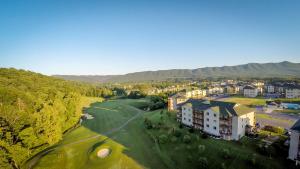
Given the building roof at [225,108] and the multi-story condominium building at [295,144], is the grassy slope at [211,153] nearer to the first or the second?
the multi-story condominium building at [295,144]

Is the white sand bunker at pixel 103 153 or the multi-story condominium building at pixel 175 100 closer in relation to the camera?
the white sand bunker at pixel 103 153

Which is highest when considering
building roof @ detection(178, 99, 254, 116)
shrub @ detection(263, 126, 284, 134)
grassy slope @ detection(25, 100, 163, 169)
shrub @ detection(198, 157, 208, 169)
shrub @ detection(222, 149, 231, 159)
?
building roof @ detection(178, 99, 254, 116)

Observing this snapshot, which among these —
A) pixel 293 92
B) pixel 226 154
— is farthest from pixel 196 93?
pixel 226 154

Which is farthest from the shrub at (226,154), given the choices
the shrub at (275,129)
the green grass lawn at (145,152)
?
the shrub at (275,129)

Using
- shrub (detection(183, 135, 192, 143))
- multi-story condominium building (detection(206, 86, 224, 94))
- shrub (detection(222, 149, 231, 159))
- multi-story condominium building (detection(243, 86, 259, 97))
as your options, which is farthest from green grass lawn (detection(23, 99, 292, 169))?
multi-story condominium building (detection(206, 86, 224, 94))

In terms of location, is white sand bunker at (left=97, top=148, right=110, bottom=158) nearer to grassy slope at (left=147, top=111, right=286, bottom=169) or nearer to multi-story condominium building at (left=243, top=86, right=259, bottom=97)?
grassy slope at (left=147, top=111, right=286, bottom=169)

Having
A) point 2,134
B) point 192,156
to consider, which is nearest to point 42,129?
point 2,134

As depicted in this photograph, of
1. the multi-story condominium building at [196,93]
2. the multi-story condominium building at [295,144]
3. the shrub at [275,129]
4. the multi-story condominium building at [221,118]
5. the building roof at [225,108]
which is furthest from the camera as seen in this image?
the multi-story condominium building at [196,93]

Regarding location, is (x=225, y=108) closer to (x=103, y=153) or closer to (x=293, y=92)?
(x=103, y=153)

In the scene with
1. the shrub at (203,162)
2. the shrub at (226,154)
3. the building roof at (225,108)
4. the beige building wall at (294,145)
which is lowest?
the shrub at (203,162)
